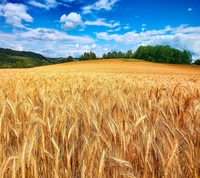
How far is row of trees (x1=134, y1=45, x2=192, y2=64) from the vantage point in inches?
3664

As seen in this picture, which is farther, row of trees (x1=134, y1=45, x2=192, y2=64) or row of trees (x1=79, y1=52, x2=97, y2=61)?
row of trees (x1=79, y1=52, x2=97, y2=61)

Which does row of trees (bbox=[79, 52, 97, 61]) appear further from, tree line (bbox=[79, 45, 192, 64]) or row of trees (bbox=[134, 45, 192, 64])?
row of trees (bbox=[134, 45, 192, 64])

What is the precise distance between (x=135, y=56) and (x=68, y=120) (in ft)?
350

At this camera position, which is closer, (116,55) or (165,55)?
(165,55)

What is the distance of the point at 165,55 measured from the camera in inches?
3674

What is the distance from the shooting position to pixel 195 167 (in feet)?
3.51

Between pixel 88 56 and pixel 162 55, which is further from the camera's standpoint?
pixel 88 56

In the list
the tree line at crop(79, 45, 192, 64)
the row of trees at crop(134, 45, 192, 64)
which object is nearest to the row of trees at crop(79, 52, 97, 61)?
the tree line at crop(79, 45, 192, 64)

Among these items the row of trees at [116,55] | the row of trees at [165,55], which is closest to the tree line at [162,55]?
the row of trees at [165,55]

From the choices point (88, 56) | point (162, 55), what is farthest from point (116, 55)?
point (162, 55)

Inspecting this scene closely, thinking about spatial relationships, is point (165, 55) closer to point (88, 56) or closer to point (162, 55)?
point (162, 55)

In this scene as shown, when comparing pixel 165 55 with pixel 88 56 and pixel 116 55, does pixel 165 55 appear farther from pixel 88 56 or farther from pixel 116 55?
pixel 88 56

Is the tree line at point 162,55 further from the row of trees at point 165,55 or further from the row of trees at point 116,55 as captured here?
the row of trees at point 116,55

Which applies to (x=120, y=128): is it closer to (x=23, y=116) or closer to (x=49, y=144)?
(x=49, y=144)
